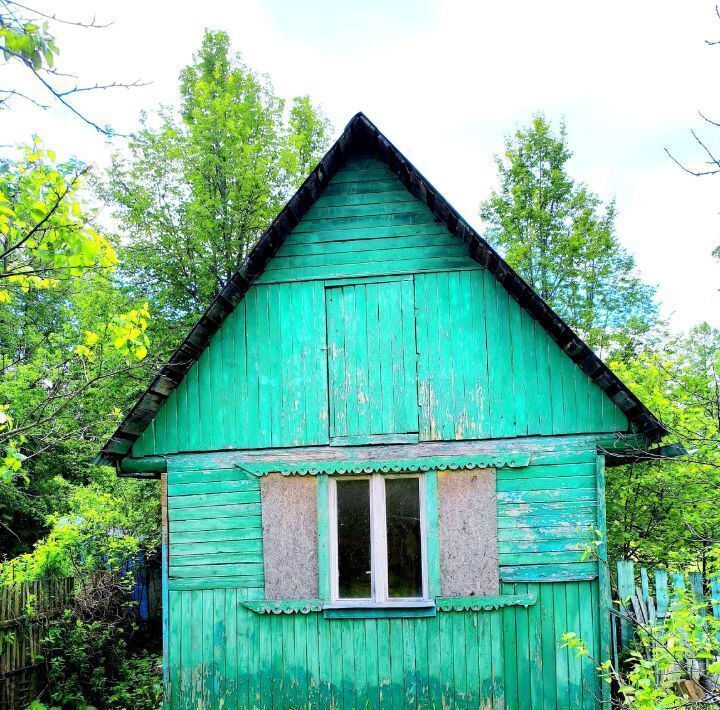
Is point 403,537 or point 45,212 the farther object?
point 403,537

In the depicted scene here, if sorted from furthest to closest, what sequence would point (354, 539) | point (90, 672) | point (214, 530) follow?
1. point (90, 672)
2. point (214, 530)
3. point (354, 539)

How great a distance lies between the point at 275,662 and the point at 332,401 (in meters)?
2.79

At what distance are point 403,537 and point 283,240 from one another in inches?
137

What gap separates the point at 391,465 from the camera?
6801 mm

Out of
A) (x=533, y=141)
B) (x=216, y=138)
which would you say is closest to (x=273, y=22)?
(x=216, y=138)

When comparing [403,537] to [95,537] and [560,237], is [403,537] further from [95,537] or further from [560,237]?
[560,237]

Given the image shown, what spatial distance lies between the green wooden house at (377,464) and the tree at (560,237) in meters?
10.3

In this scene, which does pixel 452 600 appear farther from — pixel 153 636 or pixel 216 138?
pixel 216 138

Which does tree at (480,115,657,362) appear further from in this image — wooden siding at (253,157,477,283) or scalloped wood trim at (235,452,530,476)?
scalloped wood trim at (235,452,530,476)

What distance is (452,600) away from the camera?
260 inches

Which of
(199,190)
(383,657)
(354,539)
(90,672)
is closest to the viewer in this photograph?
(383,657)

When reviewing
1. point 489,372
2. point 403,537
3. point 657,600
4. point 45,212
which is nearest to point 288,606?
point 403,537

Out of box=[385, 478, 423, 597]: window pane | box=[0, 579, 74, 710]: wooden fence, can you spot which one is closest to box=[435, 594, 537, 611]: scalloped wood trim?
box=[385, 478, 423, 597]: window pane

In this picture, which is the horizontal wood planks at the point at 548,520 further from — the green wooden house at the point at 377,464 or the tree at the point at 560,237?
the tree at the point at 560,237
